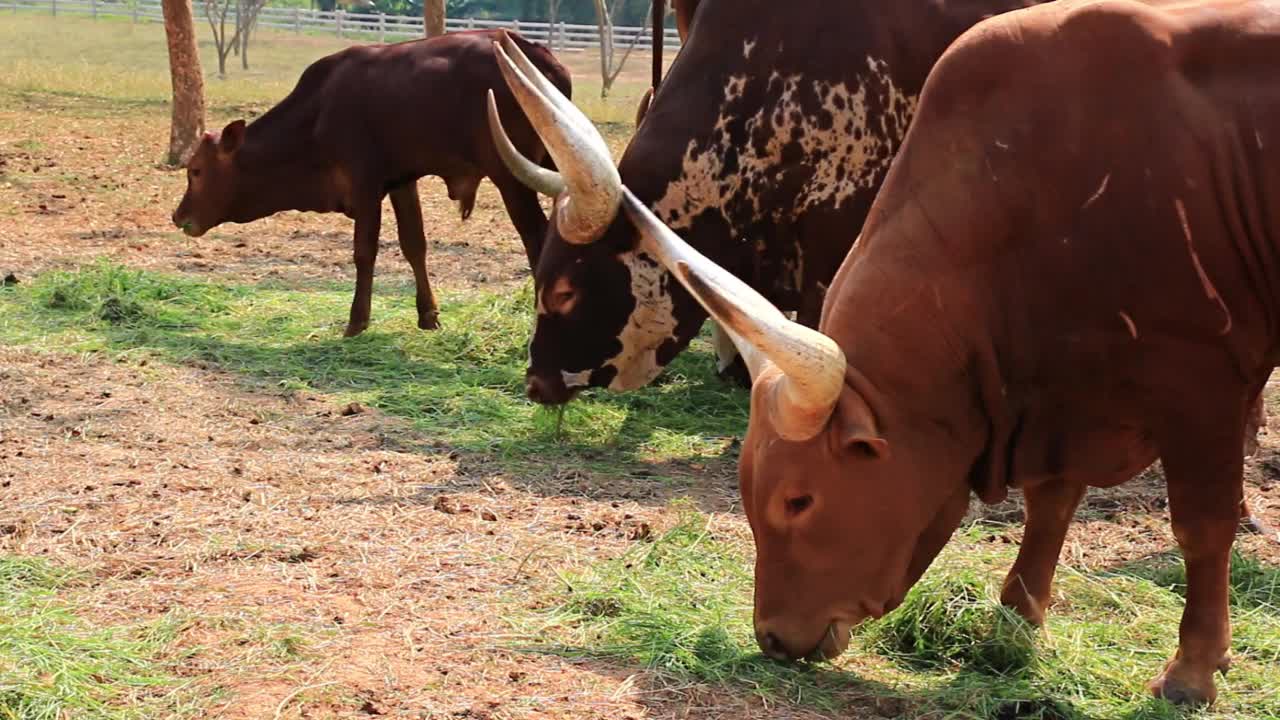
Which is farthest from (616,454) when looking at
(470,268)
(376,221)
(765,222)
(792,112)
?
(470,268)

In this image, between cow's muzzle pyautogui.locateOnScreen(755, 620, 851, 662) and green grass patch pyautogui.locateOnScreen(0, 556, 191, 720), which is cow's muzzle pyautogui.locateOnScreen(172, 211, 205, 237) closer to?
green grass patch pyautogui.locateOnScreen(0, 556, 191, 720)

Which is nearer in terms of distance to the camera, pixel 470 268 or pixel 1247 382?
pixel 1247 382

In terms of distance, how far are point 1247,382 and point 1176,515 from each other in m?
0.37

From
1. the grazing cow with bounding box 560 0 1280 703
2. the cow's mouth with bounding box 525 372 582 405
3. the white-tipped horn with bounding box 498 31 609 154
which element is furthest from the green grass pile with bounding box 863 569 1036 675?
the cow's mouth with bounding box 525 372 582 405

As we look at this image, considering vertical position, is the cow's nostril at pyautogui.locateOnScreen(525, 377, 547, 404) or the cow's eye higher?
the cow's eye

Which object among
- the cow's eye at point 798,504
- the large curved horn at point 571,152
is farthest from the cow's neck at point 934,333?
the large curved horn at point 571,152

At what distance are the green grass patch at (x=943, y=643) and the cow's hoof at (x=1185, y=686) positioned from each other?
0.12 ft

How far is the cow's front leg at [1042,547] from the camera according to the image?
4.53 m

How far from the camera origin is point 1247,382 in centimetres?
388

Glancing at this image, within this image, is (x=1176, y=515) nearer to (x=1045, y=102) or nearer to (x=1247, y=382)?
(x=1247, y=382)

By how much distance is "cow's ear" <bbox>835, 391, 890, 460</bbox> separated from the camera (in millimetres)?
3658

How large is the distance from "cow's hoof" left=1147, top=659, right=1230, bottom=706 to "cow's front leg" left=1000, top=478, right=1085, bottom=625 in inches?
20.1


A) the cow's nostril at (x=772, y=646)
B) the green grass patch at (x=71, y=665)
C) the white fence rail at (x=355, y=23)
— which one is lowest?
the white fence rail at (x=355, y=23)

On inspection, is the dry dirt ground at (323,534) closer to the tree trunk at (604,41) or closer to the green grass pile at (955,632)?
the green grass pile at (955,632)
